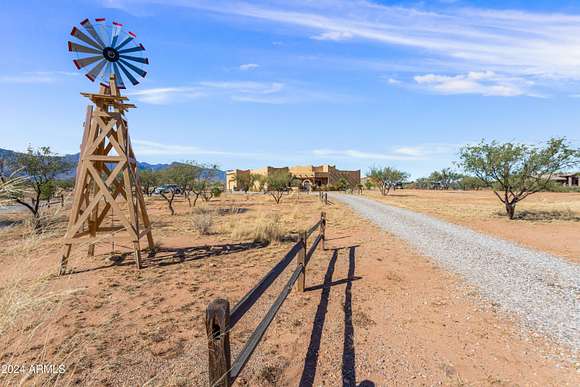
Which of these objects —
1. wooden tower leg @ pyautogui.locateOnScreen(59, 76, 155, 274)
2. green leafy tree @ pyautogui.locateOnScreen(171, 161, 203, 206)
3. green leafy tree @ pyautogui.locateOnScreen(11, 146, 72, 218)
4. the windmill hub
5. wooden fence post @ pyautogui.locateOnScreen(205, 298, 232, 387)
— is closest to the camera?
wooden fence post @ pyautogui.locateOnScreen(205, 298, 232, 387)

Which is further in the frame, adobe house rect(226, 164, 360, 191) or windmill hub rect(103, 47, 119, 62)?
adobe house rect(226, 164, 360, 191)

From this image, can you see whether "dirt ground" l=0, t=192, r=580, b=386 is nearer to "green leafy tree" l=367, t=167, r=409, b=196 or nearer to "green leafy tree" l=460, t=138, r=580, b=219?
"green leafy tree" l=460, t=138, r=580, b=219

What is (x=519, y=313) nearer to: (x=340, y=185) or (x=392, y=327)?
(x=392, y=327)

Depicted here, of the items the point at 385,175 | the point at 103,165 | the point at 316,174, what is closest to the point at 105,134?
the point at 103,165

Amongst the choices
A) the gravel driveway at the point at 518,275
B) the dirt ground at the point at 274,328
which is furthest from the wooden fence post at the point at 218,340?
the gravel driveway at the point at 518,275

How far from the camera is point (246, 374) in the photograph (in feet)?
12.0

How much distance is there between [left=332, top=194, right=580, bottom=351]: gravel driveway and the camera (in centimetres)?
494

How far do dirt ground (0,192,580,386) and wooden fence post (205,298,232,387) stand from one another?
583 mm

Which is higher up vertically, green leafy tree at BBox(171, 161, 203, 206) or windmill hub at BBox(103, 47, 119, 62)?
windmill hub at BBox(103, 47, 119, 62)

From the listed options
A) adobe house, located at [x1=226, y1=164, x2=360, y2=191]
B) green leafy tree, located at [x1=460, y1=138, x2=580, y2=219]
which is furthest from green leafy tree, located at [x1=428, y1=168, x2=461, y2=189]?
green leafy tree, located at [x1=460, y1=138, x2=580, y2=219]

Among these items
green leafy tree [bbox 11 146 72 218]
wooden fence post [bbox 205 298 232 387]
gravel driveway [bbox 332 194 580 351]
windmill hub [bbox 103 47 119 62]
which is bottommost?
gravel driveway [bbox 332 194 580 351]

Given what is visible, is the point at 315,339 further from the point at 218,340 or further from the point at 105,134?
the point at 105,134

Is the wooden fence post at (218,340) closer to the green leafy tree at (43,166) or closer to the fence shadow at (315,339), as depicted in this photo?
the fence shadow at (315,339)

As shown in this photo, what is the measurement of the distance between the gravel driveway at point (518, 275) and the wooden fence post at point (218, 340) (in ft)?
15.0
